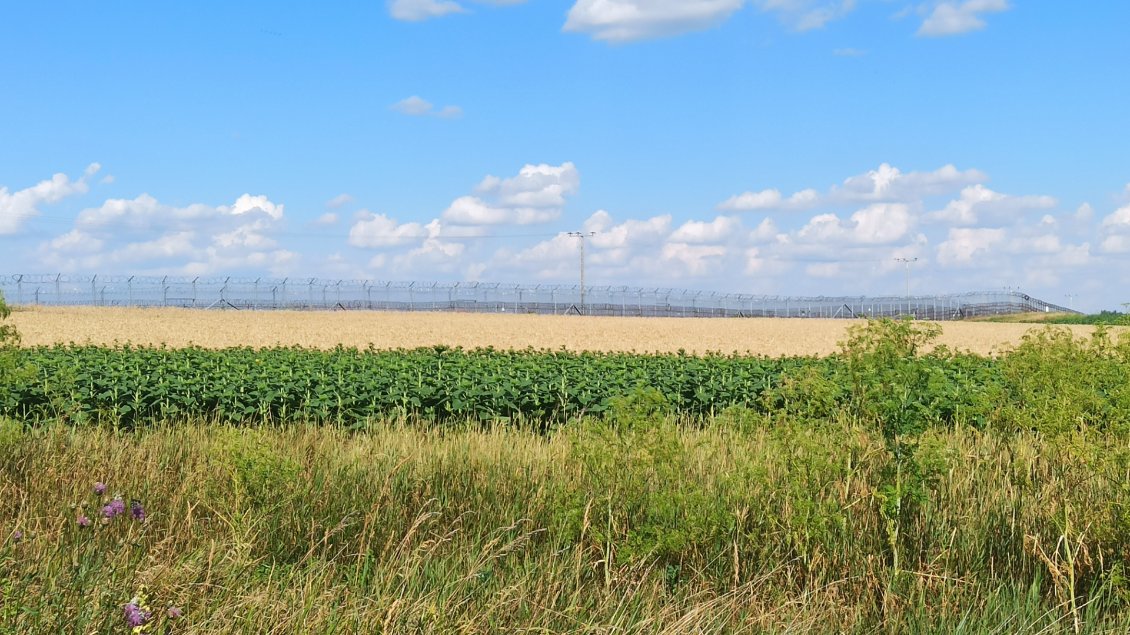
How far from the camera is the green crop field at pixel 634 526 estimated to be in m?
5.68

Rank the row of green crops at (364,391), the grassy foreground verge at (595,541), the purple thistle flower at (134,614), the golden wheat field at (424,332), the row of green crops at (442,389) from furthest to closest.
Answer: the golden wheat field at (424,332) → the row of green crops at (364,391) → the row of green crops at (442,389) → the grassy foreground verge at (595,541) → the purple thistle flower at (134,614)

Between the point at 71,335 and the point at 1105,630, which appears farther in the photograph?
the point at 71,335

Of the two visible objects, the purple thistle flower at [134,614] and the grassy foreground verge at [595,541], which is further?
the grassy foreground verge at [595,541]

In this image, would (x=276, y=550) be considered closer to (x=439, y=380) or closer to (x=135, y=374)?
(x=439, y=380)

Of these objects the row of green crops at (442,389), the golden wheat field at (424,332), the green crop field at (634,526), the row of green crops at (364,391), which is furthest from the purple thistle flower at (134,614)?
the golden wheat field at (424,332)

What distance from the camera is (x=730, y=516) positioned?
6660 millimetres

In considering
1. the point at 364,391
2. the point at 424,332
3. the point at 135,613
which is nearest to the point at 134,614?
the point at 135,613

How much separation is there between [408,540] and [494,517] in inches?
28.9

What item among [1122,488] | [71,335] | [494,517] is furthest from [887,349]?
[71,335]

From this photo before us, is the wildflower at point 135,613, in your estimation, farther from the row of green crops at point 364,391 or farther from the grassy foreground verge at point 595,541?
the row of green crops at point 364,391

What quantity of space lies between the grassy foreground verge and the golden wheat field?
2861 cm

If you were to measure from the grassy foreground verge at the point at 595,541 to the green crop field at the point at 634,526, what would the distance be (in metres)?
0.02

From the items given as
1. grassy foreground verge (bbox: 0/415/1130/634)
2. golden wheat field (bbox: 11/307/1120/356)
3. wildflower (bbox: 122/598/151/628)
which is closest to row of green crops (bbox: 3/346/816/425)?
grassy foreground verge (bbox: 0/415/1130/634)

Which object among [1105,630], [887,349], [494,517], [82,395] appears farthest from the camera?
[82,395]
